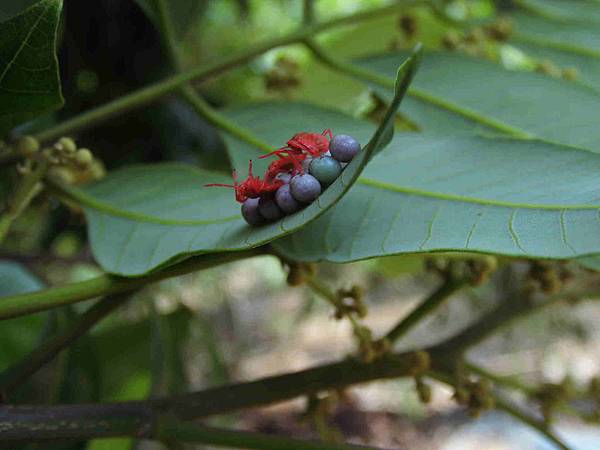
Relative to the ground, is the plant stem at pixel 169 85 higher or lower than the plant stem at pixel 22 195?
higher

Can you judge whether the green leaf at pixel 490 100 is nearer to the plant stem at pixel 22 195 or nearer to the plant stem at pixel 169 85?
the plant stem at pixel 169 85

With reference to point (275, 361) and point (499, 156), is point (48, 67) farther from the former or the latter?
point (275, 361)

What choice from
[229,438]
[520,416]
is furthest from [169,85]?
[520,416]

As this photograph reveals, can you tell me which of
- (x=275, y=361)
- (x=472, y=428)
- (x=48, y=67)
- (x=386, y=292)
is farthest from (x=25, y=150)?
(x=386, y=292)

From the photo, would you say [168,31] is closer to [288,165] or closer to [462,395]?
[288,165]

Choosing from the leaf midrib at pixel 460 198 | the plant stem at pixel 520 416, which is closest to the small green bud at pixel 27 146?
the leaf midrib at pixel 460 198

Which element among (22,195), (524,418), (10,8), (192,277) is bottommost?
(192,277)
